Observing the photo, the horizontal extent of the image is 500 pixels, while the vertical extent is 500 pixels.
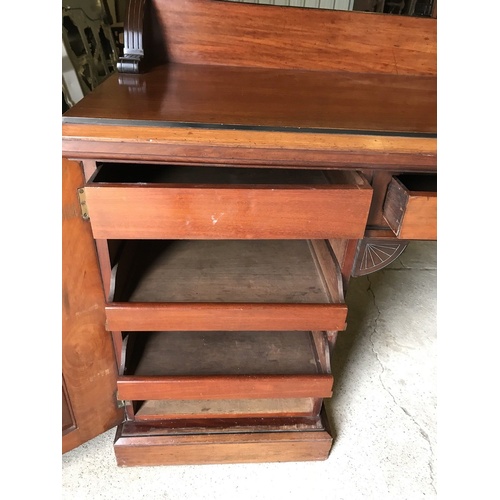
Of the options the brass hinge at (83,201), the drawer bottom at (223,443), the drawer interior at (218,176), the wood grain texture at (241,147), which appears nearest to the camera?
the wood grain texture at (241,147)

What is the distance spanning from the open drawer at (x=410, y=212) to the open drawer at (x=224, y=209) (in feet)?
0.19

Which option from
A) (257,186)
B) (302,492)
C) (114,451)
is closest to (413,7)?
(257,186)

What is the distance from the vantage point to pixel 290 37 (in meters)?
1.02

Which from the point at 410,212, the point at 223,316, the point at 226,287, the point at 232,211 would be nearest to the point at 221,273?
the point at 226,287

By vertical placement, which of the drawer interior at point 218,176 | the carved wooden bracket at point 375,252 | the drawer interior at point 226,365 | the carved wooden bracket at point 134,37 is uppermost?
the carved wooden bracket at point 134,37

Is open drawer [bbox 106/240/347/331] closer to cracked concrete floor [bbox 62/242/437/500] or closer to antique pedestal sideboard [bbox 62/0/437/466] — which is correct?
antique pedestal sideboard [bbox 62/0/437/466]

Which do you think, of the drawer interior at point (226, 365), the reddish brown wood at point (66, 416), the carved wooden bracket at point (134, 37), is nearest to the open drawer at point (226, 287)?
the drawer interior at point (226, 365)

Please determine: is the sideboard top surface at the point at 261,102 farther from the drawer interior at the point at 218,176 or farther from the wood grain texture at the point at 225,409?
the wood grain texture at the point at 225,409

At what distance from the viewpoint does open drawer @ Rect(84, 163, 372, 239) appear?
66 cm

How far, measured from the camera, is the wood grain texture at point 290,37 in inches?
39.0

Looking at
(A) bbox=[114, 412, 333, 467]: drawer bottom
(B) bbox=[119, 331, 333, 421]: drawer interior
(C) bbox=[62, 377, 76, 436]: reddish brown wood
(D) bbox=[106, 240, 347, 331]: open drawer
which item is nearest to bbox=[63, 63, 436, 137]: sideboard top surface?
(D) bbox=[106, 240, 347, 331]: open drawer

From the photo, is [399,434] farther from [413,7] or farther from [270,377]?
[413,7]

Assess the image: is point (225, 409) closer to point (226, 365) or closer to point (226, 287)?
point (226, 365)

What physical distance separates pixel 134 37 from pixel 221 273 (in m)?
0.54
